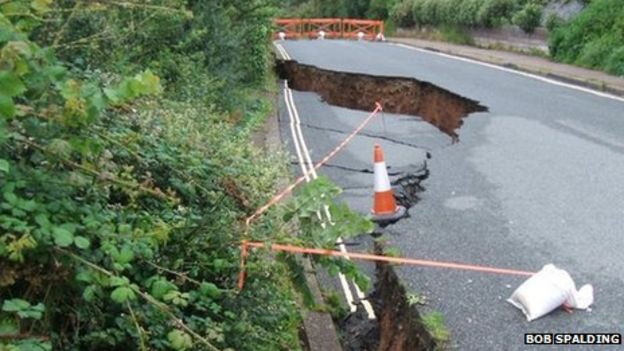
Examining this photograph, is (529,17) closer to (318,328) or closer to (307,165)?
(307,165)

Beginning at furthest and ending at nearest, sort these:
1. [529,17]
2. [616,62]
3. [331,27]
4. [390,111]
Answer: [331,27], [529,17], [616,62], [390,111]

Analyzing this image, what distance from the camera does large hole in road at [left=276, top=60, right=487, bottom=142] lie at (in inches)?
512

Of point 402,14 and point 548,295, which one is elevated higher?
point 548,295

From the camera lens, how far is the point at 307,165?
9.36m

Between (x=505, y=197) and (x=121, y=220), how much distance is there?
15.0 ft

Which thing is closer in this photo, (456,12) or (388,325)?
(388,325)

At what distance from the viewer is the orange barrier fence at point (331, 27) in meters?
42.2

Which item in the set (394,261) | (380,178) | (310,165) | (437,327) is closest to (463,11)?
(310,165)

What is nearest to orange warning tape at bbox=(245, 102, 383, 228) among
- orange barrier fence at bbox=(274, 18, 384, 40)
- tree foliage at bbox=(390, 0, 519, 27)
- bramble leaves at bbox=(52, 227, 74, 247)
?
bramble leaves at bbox=(52, 227, 74, 247)

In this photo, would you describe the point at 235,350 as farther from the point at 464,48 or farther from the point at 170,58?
the point at 464,48

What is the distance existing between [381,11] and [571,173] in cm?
4140

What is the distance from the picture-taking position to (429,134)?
11984 millimetres

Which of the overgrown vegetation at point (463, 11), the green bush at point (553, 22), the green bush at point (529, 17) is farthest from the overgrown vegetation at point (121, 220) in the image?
the overgrown vegetation at point (463, 11)

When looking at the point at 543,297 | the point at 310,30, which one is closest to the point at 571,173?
the point at 543,297
